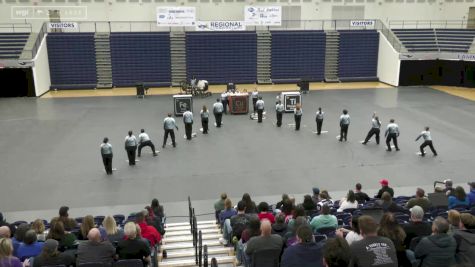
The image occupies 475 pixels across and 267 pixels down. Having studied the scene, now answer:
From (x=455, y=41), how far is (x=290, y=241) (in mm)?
31397

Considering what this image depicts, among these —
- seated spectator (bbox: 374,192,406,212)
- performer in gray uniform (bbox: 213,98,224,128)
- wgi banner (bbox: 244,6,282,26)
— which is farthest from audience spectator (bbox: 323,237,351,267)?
wgi banner (bbox: 244,6,282,26)

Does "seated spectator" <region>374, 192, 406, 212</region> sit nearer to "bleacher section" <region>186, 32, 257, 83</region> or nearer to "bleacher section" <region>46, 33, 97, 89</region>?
"bleacher section" <region>186, 32, 257, 83</region>

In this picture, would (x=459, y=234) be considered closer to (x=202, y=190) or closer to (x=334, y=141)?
(x=202, y=190)

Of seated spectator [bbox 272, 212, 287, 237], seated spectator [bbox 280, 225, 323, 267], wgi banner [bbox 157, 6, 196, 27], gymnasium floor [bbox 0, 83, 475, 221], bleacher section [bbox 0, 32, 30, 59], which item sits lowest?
gymnasium floor [bbox 0, 83, 475, 221]

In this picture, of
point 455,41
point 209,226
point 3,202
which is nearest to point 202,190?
point 209,226

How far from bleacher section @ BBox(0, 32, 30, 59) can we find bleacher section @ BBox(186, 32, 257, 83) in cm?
1115

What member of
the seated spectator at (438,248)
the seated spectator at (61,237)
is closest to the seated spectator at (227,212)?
the seated spectator at (61,237)

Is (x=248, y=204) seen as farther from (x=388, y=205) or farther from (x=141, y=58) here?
(x=141, y=58)

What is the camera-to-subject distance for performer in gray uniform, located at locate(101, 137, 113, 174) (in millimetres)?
15008

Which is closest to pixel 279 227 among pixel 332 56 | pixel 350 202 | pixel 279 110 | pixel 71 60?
pixel 350 202

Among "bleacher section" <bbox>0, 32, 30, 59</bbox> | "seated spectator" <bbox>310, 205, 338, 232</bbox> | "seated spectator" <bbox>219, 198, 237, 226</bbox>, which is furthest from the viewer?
"bleacher section" <bbox>0, 32, 30, 59</bbox>


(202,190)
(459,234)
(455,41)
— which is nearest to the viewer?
(459,234)

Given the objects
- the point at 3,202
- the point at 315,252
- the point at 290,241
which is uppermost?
the point at 315,252

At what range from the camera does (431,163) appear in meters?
16.2
